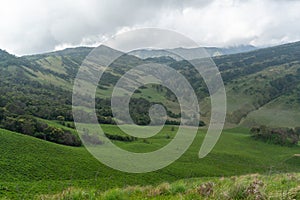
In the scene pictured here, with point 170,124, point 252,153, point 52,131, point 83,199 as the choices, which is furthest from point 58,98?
point 83,199

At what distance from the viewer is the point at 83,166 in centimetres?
6078

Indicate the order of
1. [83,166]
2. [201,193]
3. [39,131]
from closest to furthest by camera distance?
[201,193] < [83,166] < [39,131]

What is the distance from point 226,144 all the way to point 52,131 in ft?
222

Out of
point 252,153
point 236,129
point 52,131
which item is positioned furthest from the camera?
point 236,129

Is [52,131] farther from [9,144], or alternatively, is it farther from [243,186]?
[243,186]

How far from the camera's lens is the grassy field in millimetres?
43375

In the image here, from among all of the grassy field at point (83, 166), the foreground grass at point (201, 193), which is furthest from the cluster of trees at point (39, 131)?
the foreground grass at point (201, 193)

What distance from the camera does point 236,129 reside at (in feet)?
522

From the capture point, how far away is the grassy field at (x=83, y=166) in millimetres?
43375

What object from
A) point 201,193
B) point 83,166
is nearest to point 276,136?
point 83,166

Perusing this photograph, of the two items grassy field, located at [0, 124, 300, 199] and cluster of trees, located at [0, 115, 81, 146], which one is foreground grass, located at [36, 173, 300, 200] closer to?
grassy field, located at [0, 124, 300, 199]

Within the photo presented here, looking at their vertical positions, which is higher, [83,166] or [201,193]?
[201,193]

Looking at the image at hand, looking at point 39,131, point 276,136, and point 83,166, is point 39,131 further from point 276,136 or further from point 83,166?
point 276,136

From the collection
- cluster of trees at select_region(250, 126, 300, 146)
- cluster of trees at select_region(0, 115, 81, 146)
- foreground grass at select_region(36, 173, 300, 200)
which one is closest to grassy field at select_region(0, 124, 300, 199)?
cluster of trees at select_region(0, 115, 81, 146)
